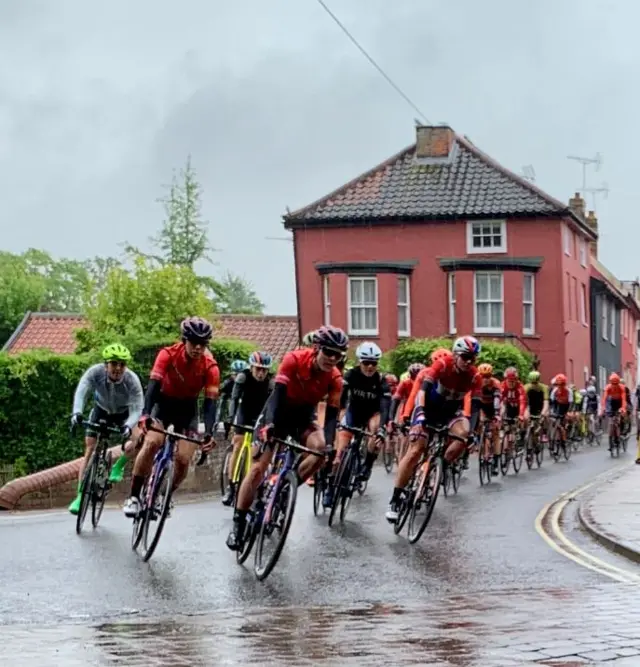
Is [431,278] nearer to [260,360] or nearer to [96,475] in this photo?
[260,360]

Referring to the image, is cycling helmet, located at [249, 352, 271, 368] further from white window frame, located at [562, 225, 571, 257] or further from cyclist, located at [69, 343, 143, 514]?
white window frame, located at [562, 225, 571, 257]

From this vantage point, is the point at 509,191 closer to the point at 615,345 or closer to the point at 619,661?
the point at 615,345

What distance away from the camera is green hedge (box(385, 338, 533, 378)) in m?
47.6

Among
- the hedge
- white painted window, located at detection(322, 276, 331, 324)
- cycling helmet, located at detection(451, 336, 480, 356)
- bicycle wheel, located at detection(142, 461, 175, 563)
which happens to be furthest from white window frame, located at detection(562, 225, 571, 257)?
bicycle wheel, located at detection(142, 461, 175, 563)

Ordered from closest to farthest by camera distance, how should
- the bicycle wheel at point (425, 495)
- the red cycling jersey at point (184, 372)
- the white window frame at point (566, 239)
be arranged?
1. the red cycling jersey at point (184, 372)
2. the bicycle wheel at point (425, 495)
3. the white window frame at point (566, 239)

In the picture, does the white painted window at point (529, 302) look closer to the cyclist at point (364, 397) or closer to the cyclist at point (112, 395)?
the cyclist at point (364, 397)

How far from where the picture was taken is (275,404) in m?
12.0

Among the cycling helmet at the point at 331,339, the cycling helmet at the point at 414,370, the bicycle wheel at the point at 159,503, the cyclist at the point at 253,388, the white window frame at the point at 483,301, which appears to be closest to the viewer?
the cycling helmet at the point at 331,339

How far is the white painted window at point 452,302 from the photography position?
53469 mm

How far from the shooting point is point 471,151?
186 feet

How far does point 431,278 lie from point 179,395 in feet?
135

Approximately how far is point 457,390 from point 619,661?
7329 millimetres

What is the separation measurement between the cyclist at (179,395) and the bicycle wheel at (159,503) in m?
0.11

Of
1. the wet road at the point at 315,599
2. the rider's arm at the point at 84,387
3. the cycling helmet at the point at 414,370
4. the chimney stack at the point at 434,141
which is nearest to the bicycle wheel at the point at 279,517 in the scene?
the wet road at the point at 315,599
